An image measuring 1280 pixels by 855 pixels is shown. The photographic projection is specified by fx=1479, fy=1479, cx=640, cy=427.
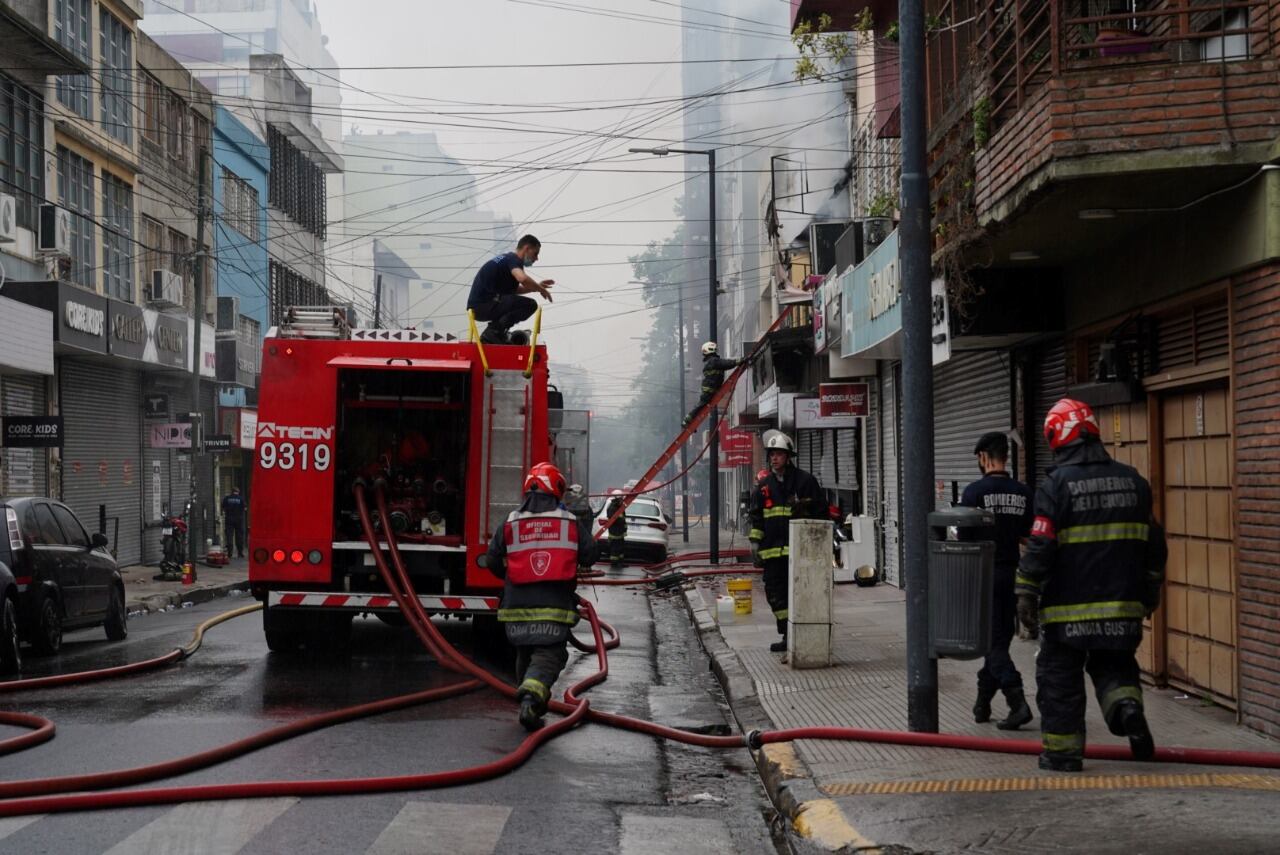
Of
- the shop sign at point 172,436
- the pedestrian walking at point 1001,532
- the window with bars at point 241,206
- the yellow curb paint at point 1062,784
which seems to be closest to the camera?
the yellow curb paint at point 1062,784

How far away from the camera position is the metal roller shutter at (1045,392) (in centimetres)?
1283

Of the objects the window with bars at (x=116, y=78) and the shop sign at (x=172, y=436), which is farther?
the shop sign at (x=172, y=436)

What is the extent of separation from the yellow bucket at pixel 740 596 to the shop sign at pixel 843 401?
4126 millimetres

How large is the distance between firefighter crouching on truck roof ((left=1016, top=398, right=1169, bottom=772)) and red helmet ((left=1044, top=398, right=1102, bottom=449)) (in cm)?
2

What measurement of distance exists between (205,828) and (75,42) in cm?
2456

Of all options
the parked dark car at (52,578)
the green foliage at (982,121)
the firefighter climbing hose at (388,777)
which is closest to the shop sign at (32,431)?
the parked dark car at (52,578)

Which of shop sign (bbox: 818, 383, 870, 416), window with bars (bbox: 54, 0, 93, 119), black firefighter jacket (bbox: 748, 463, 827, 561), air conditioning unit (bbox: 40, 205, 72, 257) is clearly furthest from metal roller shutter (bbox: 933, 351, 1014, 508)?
window with bars (bbox: 54, 0, 93, 119)

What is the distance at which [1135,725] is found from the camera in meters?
7.02

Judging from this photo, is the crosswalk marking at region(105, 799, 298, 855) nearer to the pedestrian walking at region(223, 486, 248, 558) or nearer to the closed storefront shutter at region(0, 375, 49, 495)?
the closed storefront shutter at region(0, 375, 49, 495)

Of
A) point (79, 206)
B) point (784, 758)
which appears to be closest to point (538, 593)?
point (784, 758)

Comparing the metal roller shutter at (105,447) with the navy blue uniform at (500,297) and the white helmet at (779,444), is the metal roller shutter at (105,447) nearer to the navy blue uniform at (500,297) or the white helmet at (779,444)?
the navy blue uniform at (500,297)

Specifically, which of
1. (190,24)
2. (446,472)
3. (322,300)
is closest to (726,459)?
(322,300)

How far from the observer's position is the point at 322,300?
169 ft

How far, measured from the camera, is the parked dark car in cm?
1287
